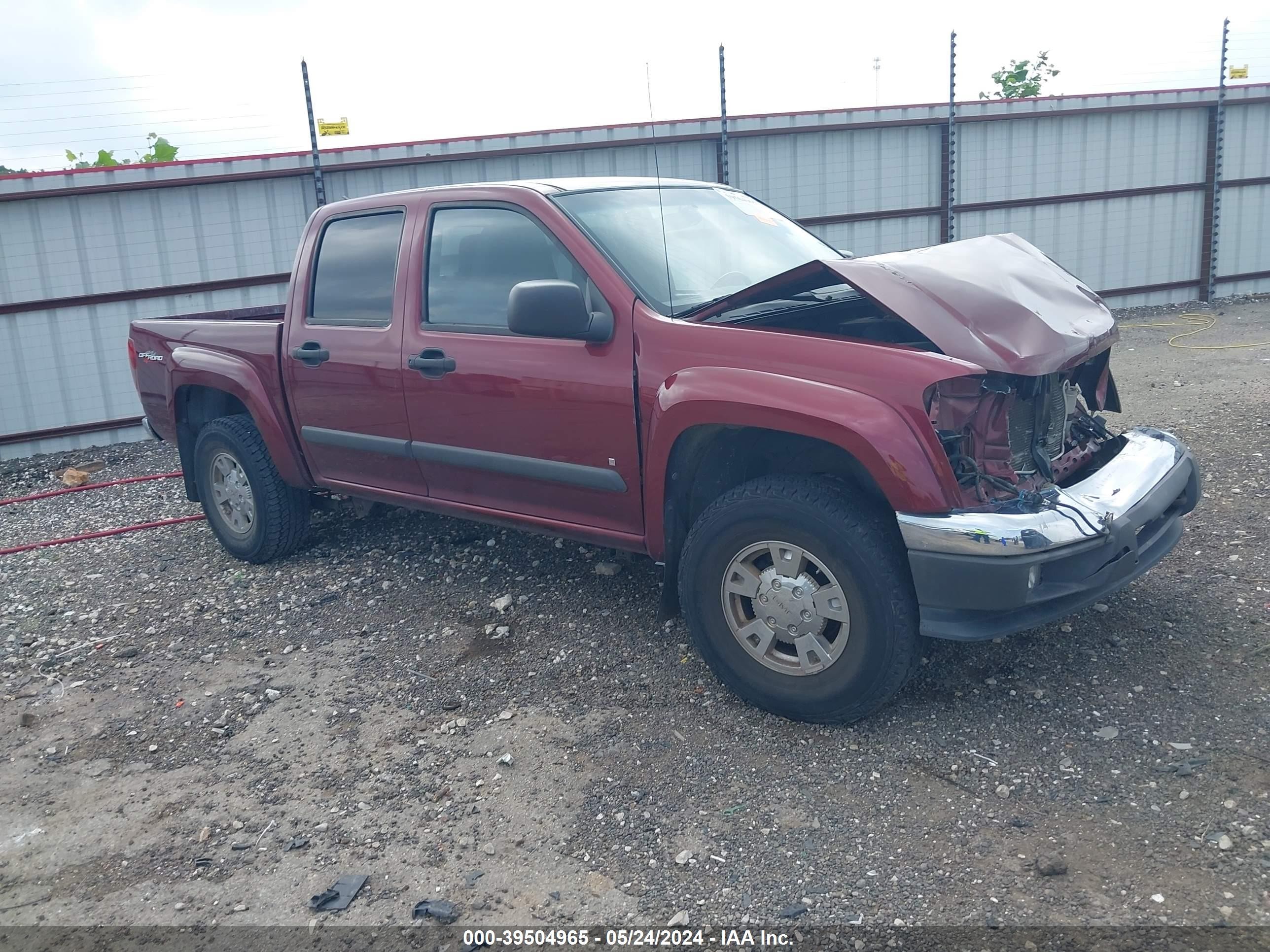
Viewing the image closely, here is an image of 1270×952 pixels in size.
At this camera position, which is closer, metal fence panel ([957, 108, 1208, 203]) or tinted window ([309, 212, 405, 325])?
tinted window ([309, 212, 405, 325])

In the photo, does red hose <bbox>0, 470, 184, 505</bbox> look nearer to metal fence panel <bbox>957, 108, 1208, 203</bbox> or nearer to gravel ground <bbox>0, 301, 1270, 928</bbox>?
gravel ground <bbox>0, 301, 1270, 928</bbox>

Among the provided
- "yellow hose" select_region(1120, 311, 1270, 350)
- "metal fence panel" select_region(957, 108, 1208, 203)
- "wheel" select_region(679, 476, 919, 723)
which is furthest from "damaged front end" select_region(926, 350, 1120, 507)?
"metal fence panel" select_region(957, 108, 1208, 203)

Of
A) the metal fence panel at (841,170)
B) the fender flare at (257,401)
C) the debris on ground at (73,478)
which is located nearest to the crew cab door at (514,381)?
the fender flare at (257,401)

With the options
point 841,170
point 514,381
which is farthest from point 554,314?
point 841,170

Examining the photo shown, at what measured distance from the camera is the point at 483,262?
4.45m

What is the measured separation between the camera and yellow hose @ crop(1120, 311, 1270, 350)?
10.4 metres

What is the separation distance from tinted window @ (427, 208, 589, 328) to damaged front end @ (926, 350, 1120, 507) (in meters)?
1.62

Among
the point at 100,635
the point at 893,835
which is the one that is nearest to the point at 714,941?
the point at 893,835

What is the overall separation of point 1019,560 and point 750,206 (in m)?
2.57

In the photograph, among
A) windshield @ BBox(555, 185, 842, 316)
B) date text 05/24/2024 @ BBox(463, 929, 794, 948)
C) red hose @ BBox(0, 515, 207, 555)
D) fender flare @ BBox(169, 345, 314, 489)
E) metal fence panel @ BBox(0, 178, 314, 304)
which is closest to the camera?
date text 05/24/2024 @ BBox(463, 929, 794, 948)

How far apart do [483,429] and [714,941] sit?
2.39m

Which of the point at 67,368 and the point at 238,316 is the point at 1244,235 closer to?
the point at 238,316

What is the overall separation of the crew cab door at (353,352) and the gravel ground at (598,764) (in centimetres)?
70

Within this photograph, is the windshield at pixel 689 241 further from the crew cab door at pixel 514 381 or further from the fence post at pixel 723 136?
the fence post at pixel 723 136
